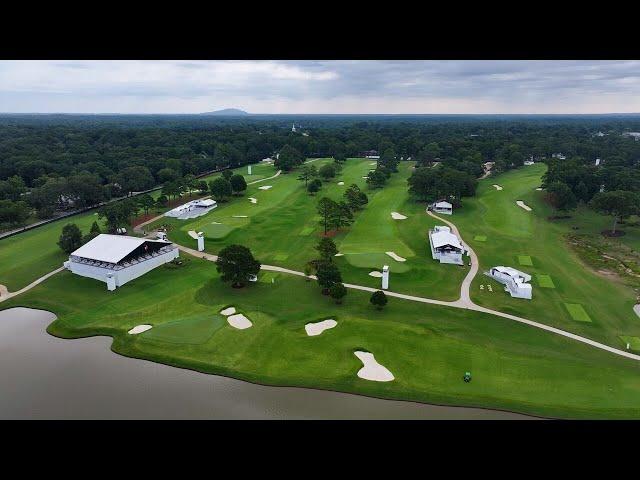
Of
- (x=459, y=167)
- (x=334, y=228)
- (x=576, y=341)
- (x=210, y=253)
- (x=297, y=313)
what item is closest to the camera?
(x=576, y=341)

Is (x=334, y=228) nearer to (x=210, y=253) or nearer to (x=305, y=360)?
(x=210, y=253)

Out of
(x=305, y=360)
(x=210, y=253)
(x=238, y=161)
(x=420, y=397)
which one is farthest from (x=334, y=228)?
(x=238, y=161)

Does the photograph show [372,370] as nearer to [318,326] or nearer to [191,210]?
[318,326]

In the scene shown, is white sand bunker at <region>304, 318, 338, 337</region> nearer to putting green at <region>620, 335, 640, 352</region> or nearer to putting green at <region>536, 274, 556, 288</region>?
putting green at <region>620, 335, 640, 352</region>

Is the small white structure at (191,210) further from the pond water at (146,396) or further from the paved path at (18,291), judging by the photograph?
the pond water at (146,396)

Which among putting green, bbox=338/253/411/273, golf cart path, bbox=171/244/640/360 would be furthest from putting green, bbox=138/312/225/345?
putting green, bbox=338/253/411/273

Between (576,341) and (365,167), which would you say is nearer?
(576,341)

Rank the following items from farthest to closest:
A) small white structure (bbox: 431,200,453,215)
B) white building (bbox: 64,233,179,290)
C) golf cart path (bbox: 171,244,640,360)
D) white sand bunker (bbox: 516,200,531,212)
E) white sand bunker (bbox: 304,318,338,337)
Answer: white sand bunker (bbox: 516,200,531,212)
small white structure (bbox: 431,200,453,215)
white building (bbox: 64,233,179,290)
white sand bunker (bbox: 304,318,338,337)
golf cart path (bbox: 171,244,640,360)
